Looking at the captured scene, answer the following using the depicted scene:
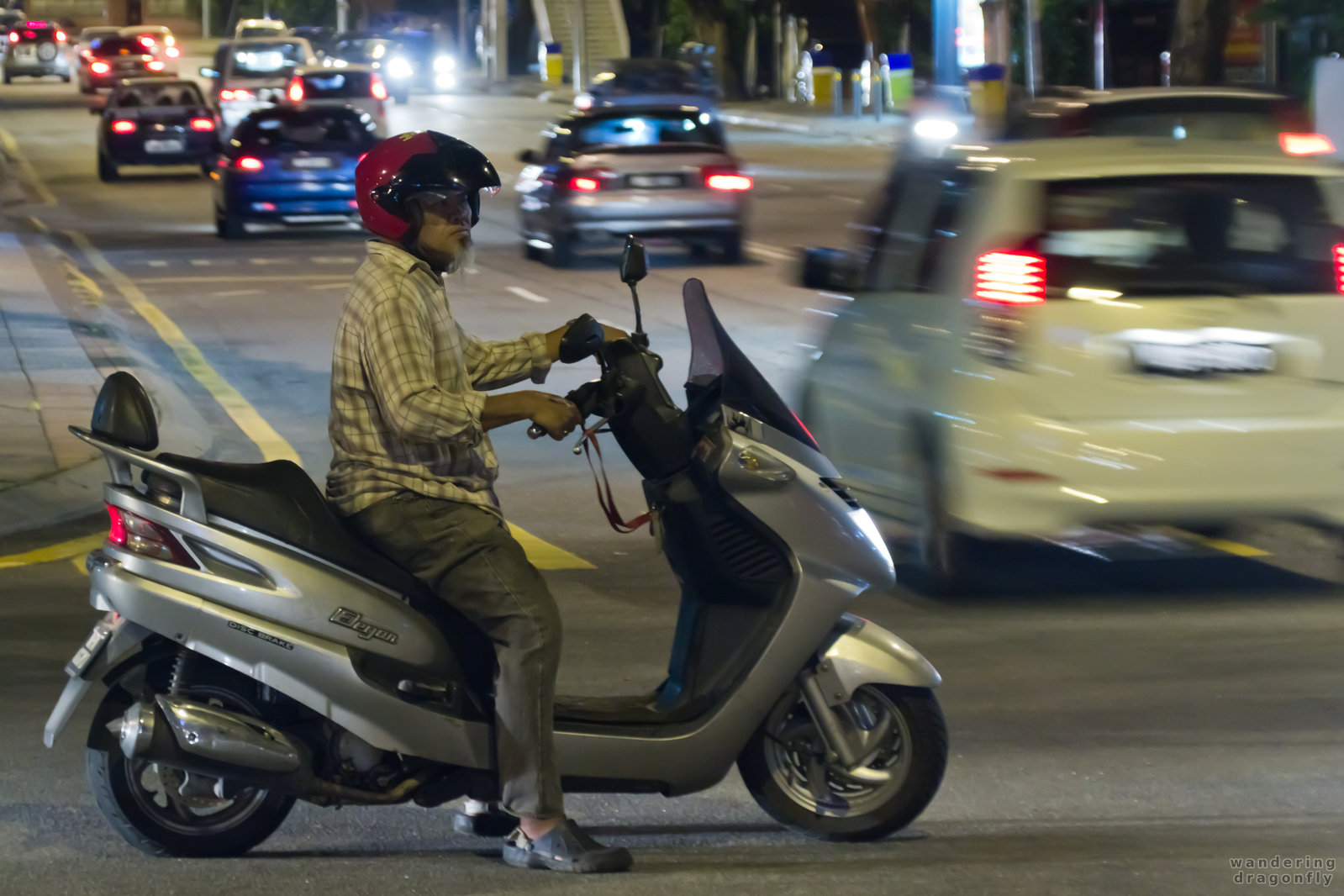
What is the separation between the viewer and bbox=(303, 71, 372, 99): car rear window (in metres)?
35.6

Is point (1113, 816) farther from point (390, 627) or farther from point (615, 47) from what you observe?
point (615, 47)

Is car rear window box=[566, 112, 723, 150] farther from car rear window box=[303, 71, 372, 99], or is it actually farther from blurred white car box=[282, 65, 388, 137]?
car rear window box=[303, 71, 372, 99]

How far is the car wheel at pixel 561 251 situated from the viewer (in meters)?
21.1

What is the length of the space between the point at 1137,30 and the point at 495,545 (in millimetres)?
42419

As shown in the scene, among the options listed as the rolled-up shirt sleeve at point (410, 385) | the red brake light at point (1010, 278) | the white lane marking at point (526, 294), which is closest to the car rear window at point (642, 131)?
the white lane marking at point (526, 294)

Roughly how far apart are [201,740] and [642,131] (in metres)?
16.7

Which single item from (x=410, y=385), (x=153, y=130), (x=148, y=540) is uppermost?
(x=153, y=130)

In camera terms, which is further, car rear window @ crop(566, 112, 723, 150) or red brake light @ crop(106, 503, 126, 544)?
car rear window @ crop(566, 112, 723, 150)

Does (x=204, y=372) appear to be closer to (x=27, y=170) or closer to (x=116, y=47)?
(x=27, y=170)

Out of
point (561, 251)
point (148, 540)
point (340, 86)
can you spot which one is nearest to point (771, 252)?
point (561, 251)

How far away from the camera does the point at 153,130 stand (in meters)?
33.0

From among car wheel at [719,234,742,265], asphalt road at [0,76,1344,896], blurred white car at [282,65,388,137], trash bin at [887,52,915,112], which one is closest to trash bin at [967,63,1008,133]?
trash bin at [887,52,915,112]

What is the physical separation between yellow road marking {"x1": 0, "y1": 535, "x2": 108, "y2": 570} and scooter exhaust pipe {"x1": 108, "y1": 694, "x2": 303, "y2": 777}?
4316 mm

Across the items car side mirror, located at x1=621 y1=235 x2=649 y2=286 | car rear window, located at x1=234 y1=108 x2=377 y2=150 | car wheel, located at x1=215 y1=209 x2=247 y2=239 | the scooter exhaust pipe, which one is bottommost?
the scooter exhaust pipe
